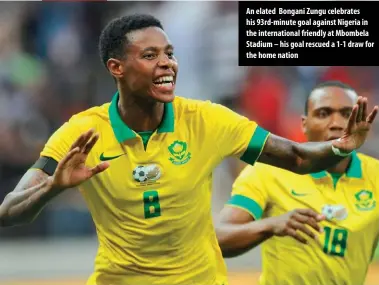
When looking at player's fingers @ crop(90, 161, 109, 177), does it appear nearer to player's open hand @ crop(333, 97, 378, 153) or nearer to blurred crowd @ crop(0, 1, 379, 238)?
player's open hand @ crop(333, 97, 378, 153)

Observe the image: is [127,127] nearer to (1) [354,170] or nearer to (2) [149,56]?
(2) [149,56]

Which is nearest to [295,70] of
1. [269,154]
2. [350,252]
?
[350,252]

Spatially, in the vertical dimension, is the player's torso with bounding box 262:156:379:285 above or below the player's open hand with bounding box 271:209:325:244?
below

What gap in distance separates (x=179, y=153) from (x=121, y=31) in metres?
0.61

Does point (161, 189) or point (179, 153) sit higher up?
point (179, 153)

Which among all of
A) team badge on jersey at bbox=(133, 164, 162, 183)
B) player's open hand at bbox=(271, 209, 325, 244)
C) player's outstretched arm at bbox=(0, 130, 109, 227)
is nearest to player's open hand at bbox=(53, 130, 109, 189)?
player's outstretched arm at bbox=(0, 130, 109, 227)

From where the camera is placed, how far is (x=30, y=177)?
382 centimetres

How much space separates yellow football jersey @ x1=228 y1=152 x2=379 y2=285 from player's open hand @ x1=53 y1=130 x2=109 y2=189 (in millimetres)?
1369

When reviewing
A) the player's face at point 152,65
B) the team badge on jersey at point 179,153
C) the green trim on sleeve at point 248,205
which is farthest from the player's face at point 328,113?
the player's face at point 152,65

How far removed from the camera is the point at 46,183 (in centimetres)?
362

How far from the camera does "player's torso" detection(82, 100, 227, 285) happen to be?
157 inches

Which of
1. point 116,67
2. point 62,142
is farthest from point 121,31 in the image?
point 62,142

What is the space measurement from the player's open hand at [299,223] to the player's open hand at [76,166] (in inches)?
37.8

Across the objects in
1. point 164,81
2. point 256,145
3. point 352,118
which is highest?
point 164,81
